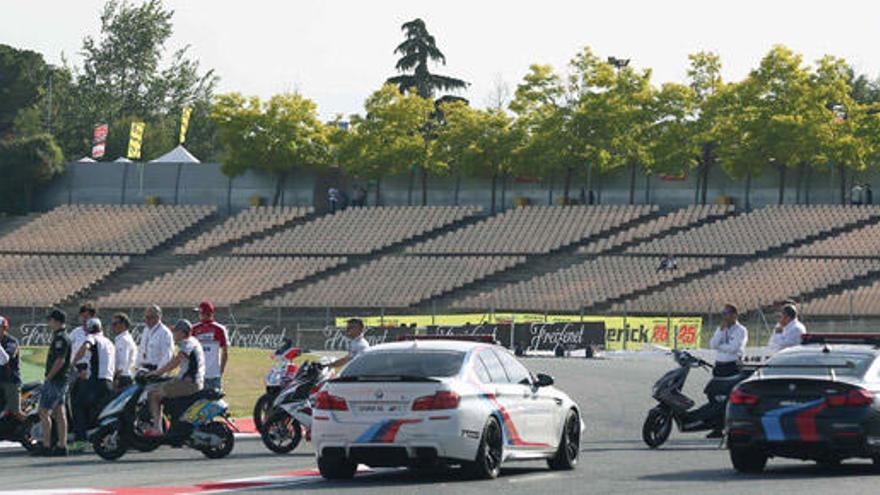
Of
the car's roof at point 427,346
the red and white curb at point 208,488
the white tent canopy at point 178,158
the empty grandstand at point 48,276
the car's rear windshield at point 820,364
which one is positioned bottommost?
the red and white curb at point 208,488

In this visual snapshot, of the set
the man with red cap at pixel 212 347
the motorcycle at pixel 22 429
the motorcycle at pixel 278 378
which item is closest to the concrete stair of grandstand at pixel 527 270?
the motorcycle at pixel 278 378

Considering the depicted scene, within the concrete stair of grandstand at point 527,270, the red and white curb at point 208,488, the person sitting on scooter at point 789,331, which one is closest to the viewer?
the red and white curb at point 208,488

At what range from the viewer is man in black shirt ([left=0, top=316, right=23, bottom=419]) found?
22.5 metres

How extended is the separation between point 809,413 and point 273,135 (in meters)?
75.0

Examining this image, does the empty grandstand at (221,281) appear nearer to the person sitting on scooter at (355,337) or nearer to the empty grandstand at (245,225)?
the empty grandstand at (245,225)

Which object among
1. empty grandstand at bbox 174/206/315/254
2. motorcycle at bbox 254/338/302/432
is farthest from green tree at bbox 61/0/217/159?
motorcycle at bbox 254/338/302/432

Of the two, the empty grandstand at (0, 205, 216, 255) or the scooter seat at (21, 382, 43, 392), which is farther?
the empty grandstand at (0, 205, 216, 255)

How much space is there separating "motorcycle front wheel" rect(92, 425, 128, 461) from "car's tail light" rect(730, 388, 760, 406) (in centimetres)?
701

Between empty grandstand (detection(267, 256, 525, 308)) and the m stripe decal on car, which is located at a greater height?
empty grandstand (detection(267, 256, 525, 308))

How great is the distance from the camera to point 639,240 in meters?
75.0

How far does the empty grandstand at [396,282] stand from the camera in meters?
70.4

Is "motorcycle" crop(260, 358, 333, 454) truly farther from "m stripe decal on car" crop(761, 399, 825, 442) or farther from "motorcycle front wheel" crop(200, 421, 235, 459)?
"m stripe decal on car" crop(761, 399, 825, 442)

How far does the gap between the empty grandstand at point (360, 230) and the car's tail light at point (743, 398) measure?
59012mm

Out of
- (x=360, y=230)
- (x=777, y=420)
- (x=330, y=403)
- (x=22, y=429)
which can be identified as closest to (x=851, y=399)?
(x=777, y=420)
